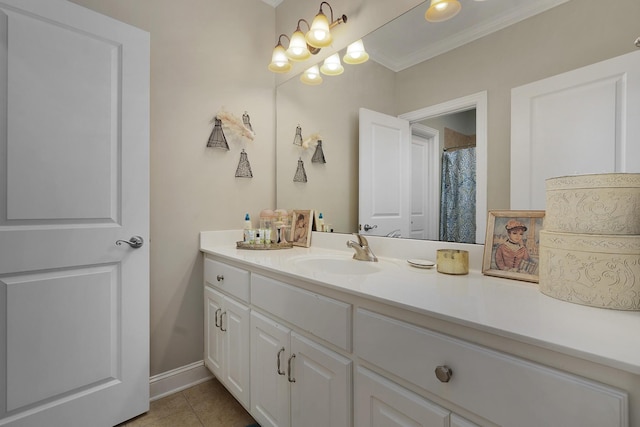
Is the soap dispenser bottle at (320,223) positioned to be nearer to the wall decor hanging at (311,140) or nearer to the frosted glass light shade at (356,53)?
the wall decor hanging at (311,140)

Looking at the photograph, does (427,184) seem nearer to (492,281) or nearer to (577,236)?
(492,281)


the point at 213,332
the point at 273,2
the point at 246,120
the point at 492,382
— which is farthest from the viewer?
the point at 273,2

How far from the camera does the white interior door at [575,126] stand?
2.86 feet

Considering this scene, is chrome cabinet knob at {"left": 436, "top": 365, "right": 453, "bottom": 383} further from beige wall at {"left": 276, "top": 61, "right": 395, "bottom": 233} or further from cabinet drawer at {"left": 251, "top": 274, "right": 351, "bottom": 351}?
beige wall at {"left": 276, "top": 61, "right": 395, "bottom": 233}

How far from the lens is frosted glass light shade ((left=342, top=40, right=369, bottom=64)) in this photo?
164cm

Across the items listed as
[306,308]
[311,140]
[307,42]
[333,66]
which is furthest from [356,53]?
[306,308]

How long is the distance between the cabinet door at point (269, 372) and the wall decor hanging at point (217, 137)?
1125mm

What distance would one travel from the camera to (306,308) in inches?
42.6

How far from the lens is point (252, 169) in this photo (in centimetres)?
211

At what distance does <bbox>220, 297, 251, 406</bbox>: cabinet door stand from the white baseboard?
372 millimetres

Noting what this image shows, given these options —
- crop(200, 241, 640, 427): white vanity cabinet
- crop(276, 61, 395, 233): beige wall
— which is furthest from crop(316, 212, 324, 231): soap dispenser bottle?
crop(200, 241, 640, 427): white vanity cabinet

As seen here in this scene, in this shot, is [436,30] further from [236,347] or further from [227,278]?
[236,347]

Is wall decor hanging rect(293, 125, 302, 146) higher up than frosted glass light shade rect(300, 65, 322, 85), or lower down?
lower down

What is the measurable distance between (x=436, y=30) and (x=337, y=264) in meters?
1.16
